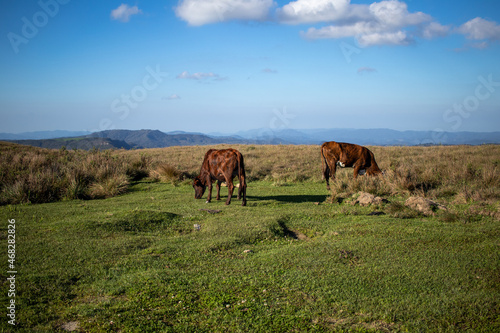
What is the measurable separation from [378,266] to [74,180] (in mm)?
12067

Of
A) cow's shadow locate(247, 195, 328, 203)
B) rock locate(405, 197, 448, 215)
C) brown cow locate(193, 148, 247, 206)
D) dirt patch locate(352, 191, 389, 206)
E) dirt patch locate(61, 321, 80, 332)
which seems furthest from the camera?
cow's shadow locate(247, 195, 328, 203)

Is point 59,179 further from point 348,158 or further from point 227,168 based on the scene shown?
point 348,158

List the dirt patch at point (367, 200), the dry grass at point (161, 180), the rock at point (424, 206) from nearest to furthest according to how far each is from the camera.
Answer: the rock at point (424, 206)
the dirt patch at point (367, 200)
the dry grass at point (161, 180)

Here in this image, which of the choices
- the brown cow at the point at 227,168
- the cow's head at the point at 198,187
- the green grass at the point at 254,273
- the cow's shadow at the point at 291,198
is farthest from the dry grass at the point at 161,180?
the cow's head at the point at 198,187

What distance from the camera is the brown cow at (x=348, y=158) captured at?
15.1 metres

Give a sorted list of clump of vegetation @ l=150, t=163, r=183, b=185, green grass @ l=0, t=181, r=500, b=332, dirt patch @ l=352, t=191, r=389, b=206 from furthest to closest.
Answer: clump of vegetation @ l=150, t=163, r=183, b=185
dirt patch @ l=352, t=191, r=389, b=206
green grass @ l=0, t=181, r=500, b=332

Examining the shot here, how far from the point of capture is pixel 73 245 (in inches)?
275

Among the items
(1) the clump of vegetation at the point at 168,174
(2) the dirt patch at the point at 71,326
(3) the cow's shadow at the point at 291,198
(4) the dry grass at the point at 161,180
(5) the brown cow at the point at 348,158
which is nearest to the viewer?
(2) the dirt patch at the point at 71,326

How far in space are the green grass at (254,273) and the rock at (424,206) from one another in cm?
56

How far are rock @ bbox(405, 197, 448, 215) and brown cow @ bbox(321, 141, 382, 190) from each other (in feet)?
14.8

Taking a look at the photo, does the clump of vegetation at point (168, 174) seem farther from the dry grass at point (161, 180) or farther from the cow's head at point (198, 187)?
the cow's head at point (198, 187)

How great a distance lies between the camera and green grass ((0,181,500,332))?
14.3 ft

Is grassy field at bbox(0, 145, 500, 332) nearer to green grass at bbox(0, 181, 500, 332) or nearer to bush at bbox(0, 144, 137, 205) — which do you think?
green grass at bbox(0, 181, 500, 332)

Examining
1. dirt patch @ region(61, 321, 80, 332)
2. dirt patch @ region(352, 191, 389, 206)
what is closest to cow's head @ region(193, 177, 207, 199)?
dirt patch @ region(352, 191, 389, 206)
